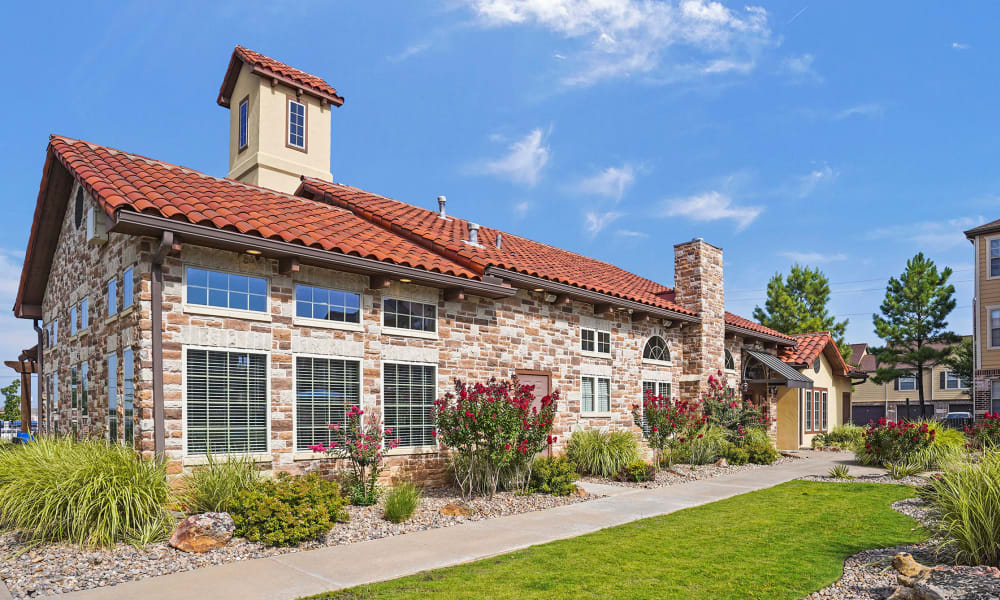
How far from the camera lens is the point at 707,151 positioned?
18.8 m

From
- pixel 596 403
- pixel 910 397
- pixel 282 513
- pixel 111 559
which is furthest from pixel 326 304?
pixel 910 397

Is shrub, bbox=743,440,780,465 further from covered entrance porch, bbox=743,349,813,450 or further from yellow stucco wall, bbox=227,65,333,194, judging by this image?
yellow stucco wall, bbox=227,65,333,194

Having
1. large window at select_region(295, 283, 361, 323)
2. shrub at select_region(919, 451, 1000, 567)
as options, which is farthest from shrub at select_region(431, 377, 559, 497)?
shrub at select_region(919, 451, 1000, 567)

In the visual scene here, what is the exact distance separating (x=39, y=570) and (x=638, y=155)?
17227mm

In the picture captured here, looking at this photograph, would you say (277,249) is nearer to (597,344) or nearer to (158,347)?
(158,347)

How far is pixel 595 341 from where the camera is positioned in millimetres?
17047

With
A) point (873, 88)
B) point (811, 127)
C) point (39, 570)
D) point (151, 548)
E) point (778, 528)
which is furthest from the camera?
point (811, 127)

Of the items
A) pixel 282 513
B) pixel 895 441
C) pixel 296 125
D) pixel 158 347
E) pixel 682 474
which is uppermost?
pixel 296 125

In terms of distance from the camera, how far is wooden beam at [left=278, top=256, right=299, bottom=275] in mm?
10309

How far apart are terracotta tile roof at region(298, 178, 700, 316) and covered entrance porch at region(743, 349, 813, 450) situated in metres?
4.57

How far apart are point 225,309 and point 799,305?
35751 mm

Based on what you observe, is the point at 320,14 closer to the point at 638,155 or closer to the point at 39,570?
the point at 638,155

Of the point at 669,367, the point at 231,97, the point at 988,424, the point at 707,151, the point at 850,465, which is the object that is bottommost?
the point at 850,465

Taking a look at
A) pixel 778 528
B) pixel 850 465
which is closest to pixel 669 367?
pixel 850 465
